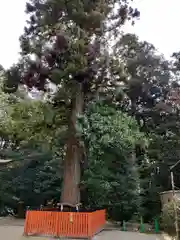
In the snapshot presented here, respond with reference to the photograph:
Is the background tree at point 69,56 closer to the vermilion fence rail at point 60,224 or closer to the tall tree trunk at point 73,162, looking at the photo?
the tall tree trunk at point 73,162

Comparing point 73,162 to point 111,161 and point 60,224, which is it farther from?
point 60,224

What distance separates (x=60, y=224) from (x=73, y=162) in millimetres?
3443

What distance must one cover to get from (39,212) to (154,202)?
10609mm

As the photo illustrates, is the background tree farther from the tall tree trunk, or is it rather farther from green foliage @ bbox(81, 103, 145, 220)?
green foliage @ bbox(81, 103, 145, 220)

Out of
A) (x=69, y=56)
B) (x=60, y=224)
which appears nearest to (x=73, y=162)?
(x=60, y=224)

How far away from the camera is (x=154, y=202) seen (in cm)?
1834

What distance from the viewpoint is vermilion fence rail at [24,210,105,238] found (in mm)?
10148

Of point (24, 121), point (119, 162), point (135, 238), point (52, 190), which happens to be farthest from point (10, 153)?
point (135, 238)

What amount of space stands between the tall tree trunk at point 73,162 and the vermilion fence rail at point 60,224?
185 cm

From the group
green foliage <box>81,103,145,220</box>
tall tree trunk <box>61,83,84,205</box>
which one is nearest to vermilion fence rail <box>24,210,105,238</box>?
tall tree trunk <box>61,83,84,205</box>

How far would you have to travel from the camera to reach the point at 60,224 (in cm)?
1028

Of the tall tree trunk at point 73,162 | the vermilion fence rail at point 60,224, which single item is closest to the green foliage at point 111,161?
the tall tree trunk at point 73,162

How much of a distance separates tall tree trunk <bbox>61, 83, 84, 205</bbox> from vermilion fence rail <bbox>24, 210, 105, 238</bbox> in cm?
185

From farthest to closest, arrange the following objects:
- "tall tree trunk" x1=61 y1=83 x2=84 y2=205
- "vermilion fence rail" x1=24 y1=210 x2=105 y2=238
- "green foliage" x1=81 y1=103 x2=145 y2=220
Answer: "green foliage" x1=81 y1=103 x2=145 y2=220 < "tall tree trunk" x1=61 y1=83 x2=84 y2=205 < "vermilion fence rail" x1=24 y1=210 x2=105 y2=238
